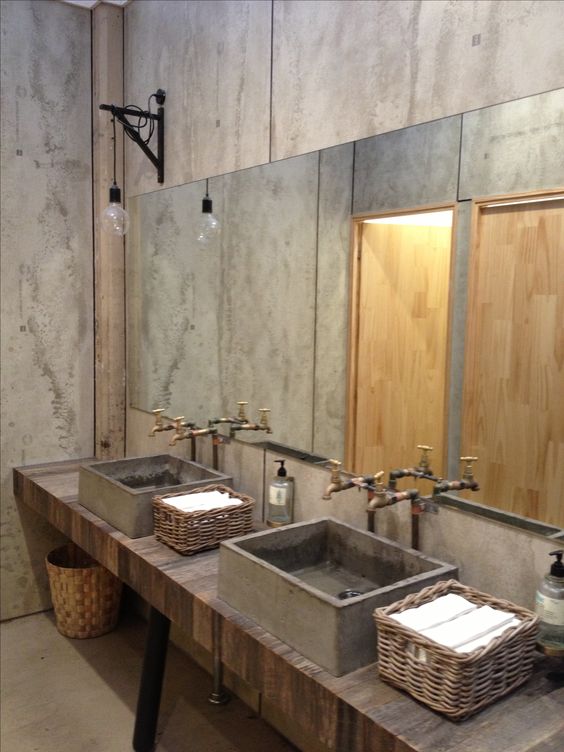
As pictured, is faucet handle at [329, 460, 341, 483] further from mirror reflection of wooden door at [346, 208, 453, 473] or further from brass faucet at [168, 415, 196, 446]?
brass faucet at [168, 415, 196, 446]

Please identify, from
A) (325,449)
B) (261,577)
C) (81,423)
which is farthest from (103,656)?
(261,577)

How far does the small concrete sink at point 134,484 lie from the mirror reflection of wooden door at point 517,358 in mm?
1058

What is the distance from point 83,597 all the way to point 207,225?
179 centimetres

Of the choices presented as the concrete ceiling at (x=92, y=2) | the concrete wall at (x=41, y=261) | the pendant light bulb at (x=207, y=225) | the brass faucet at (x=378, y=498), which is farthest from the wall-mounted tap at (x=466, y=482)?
the concrete ceiling at (x=92, y=2)

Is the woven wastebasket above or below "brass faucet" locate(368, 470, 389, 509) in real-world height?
below

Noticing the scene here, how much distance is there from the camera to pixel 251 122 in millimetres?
2488

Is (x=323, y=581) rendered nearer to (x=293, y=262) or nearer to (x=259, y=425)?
(x=259, y=425)

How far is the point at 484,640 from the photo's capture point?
1334 millimetres

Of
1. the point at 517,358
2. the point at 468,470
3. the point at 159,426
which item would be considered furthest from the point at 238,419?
the point at 517,358

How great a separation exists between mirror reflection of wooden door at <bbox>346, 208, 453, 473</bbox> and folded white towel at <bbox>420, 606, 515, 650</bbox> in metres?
0.45

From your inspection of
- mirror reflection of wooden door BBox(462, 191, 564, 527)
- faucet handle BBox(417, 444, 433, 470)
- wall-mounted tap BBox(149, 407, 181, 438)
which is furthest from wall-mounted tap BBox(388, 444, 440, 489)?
wall-mounted tap BBox(149, 407, 181, 438)

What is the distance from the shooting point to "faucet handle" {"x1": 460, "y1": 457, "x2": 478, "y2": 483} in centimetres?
173

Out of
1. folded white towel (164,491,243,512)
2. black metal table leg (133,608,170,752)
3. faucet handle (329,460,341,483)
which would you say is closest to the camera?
faucet handle (329,460,341,483)

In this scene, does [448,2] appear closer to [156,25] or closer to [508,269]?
[508,269]
